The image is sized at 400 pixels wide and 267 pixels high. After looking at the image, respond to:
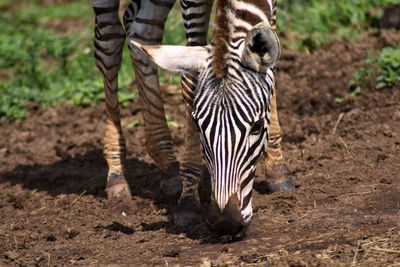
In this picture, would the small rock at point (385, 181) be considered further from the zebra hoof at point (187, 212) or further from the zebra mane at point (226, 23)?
the zebra mane at point (226, 23)

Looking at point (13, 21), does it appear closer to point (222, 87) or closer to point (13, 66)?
point (13, 66)

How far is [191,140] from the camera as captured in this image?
5434 millimetres

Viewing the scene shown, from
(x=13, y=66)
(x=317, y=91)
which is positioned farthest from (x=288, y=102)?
(x=13, y=66)

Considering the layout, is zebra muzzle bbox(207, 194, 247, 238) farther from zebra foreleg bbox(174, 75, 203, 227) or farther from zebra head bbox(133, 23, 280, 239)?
zebra foreleg bbox(174, 75, 203, 227)

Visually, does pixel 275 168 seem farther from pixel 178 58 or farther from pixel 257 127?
pixel 178 58

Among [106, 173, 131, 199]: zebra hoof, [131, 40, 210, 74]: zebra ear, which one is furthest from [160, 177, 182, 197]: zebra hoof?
[131, 40, 210, 74]: zebra ear

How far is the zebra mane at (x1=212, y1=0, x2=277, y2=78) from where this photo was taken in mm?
4332

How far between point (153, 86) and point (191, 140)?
3.71ft

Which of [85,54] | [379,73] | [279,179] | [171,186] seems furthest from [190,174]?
[85,54]

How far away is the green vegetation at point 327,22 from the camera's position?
9.90 m

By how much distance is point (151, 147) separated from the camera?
6.33m

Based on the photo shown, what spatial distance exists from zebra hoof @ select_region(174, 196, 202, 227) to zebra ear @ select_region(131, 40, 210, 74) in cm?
138

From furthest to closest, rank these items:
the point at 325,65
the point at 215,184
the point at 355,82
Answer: the point at 325,65
the point at 355,82
the point at 215,184

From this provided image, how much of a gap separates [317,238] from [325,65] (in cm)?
505
